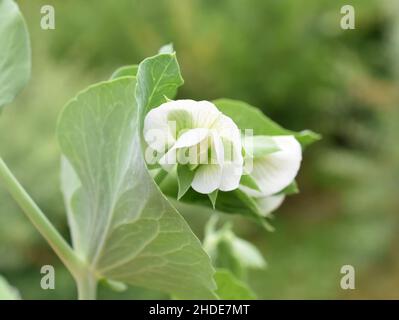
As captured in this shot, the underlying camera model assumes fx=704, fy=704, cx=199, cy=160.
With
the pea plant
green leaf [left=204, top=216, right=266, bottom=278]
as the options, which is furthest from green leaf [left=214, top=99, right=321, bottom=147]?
green leaf [left=204, top=216, right=266, bottom=278]

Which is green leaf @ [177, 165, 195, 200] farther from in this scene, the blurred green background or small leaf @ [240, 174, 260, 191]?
the blurred green background

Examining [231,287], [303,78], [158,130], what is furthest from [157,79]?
[303,78]

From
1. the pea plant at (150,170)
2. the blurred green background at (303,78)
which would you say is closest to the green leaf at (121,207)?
the pea plant at (150,170)

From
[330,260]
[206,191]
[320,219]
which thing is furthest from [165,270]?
[320,219]

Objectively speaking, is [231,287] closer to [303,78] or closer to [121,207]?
[121,207]

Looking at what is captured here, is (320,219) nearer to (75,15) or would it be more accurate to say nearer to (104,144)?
(75,15)

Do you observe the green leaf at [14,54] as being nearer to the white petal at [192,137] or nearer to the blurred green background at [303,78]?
the white petal at [192,137]
